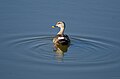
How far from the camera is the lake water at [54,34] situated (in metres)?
13.8

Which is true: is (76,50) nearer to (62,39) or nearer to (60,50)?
(60,50)

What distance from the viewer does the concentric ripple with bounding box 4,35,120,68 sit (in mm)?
14422

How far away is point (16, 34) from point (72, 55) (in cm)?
255

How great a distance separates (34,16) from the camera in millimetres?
18328

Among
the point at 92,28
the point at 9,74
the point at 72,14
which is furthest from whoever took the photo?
the point at 72,14

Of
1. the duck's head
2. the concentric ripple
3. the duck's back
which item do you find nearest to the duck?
the duck's back

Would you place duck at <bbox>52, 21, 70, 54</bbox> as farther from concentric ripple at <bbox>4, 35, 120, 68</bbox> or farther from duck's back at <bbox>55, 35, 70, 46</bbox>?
concentric ripple at <bbox>4, 35, 120, 68</bbox>

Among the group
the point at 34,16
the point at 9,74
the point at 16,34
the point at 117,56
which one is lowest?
the point at 9,74

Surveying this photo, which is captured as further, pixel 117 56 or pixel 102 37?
pixel 102 37

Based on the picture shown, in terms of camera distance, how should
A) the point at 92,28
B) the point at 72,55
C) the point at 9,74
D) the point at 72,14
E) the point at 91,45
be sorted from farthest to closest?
1. the point at 72,14
2. the point at 92,28
3. the point at 91,45
4. the point at 72,55
5. the point at 9,74

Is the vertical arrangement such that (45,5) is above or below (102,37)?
above

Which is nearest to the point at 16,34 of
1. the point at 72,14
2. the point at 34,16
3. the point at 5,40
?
the point at 5,40

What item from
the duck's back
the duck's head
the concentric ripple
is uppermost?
the duck's head

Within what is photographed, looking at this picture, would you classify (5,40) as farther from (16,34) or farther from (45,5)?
(45,5)
